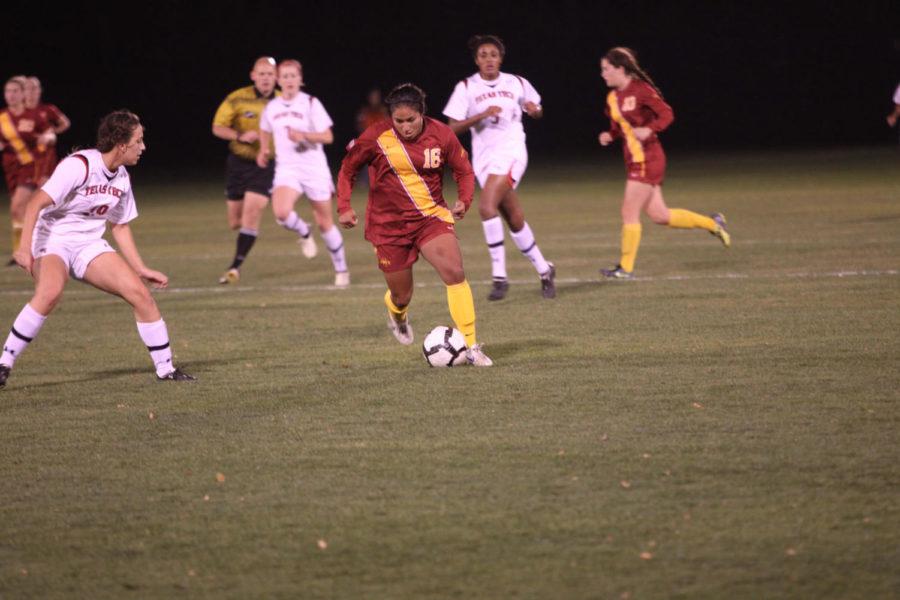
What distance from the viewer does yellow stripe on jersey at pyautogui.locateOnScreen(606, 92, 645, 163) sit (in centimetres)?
1193

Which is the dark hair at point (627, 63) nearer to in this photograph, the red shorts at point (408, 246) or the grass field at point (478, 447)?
the grass field at point (478, 447)

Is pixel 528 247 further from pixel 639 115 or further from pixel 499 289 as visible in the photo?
pixel 639 115

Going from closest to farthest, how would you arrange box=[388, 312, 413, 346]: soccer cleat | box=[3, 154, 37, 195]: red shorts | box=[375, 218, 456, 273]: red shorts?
box=[375, 218, 456, 273]: red shorts < box=[388, 312, 413, 346]: soccer cleat < box=[3, 154, 37, 195]: red shorts

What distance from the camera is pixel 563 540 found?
464 cm

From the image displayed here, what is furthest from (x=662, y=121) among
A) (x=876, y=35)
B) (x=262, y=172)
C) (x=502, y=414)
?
(x=876, y=35)

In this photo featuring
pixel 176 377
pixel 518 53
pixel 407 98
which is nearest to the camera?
pixel 407 98

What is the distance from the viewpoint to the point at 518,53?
127 feet

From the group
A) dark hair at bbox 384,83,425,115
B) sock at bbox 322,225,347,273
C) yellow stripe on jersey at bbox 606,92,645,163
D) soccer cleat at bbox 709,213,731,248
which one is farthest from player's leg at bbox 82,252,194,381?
soccer cleat at bbox 709,213,731,248

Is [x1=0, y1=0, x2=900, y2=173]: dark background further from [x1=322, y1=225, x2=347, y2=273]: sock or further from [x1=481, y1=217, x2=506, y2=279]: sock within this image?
[x1=481, y1=217, x2=506, y2=279]: sock

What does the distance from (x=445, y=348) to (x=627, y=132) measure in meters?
4.77

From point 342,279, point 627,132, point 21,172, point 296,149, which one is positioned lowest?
point 342,279

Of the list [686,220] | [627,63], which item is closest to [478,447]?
[627,63]

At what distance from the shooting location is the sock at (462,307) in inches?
315

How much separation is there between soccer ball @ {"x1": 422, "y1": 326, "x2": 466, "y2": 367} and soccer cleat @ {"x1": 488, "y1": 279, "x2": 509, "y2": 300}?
302 centimetres
